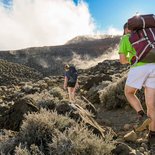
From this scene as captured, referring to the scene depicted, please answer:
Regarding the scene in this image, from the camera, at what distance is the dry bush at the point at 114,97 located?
43.1 ft

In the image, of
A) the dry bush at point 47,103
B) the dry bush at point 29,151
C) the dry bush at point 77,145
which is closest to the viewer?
the dry bush at point 29,151

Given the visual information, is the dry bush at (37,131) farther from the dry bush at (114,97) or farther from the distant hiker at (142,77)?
the dry bush at (114,97)

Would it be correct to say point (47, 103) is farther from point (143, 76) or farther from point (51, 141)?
point (143, 76)

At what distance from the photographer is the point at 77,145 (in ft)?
20.1

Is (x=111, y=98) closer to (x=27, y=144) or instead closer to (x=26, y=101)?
(x=26, y=101)

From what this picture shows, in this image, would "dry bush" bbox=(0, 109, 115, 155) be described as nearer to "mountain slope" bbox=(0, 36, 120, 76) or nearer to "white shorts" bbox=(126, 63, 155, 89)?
"white shorts" bbox=(126, 63, 155, 89)

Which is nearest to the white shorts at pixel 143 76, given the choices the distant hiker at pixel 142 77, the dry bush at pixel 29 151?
the distant hiker at pixel 142 77

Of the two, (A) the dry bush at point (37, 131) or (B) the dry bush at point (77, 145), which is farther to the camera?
(A) the dry bush at point (37, 131)

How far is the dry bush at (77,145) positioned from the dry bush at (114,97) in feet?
21.7

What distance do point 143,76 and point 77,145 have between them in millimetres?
1366

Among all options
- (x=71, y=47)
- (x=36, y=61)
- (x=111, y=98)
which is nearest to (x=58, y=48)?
(x=71, y=47)

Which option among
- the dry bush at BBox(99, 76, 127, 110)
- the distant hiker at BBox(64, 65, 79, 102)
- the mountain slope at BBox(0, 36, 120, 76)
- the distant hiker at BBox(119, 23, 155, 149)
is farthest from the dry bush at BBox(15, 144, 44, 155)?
the mountain slope at BBox(0, 36, 120, 76)

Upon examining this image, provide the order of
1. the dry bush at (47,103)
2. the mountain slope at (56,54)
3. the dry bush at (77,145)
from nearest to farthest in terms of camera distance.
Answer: the dry bush at (77,145)
the dry bush at (47,103)
the mountain slope at (56,54)

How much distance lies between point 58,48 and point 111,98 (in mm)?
61704
